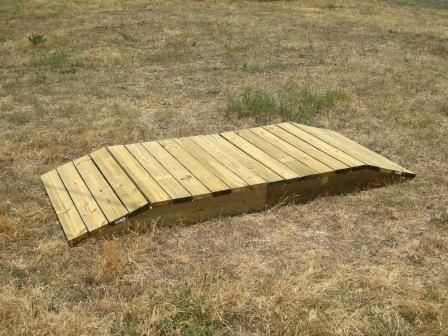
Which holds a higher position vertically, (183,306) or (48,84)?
(183,306)

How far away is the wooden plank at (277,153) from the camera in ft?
A: 14.4

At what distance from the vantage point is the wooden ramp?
384cm

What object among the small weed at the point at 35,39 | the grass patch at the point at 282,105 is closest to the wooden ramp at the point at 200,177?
the grass patch at the point at 282,105

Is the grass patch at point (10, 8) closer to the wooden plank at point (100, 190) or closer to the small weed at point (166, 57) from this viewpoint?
the small weed at point (166, 57)

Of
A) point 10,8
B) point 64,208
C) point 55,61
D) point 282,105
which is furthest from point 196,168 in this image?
point 10,8

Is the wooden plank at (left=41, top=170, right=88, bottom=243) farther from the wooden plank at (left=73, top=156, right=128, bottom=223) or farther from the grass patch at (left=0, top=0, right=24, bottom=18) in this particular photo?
the grass patch at (left=0, top=0, right=24, bottom=18)

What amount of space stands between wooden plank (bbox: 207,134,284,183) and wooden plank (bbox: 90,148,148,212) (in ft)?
3.50

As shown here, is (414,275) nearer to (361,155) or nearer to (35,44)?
(361,155)

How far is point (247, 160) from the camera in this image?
4.63m

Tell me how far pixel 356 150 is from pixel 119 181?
2431mm

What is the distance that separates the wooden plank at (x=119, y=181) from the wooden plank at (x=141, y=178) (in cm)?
4

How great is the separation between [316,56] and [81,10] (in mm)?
8543

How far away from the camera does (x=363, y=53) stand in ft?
35.2

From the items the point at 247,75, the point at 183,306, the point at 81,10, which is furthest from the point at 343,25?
the point at 183,306
